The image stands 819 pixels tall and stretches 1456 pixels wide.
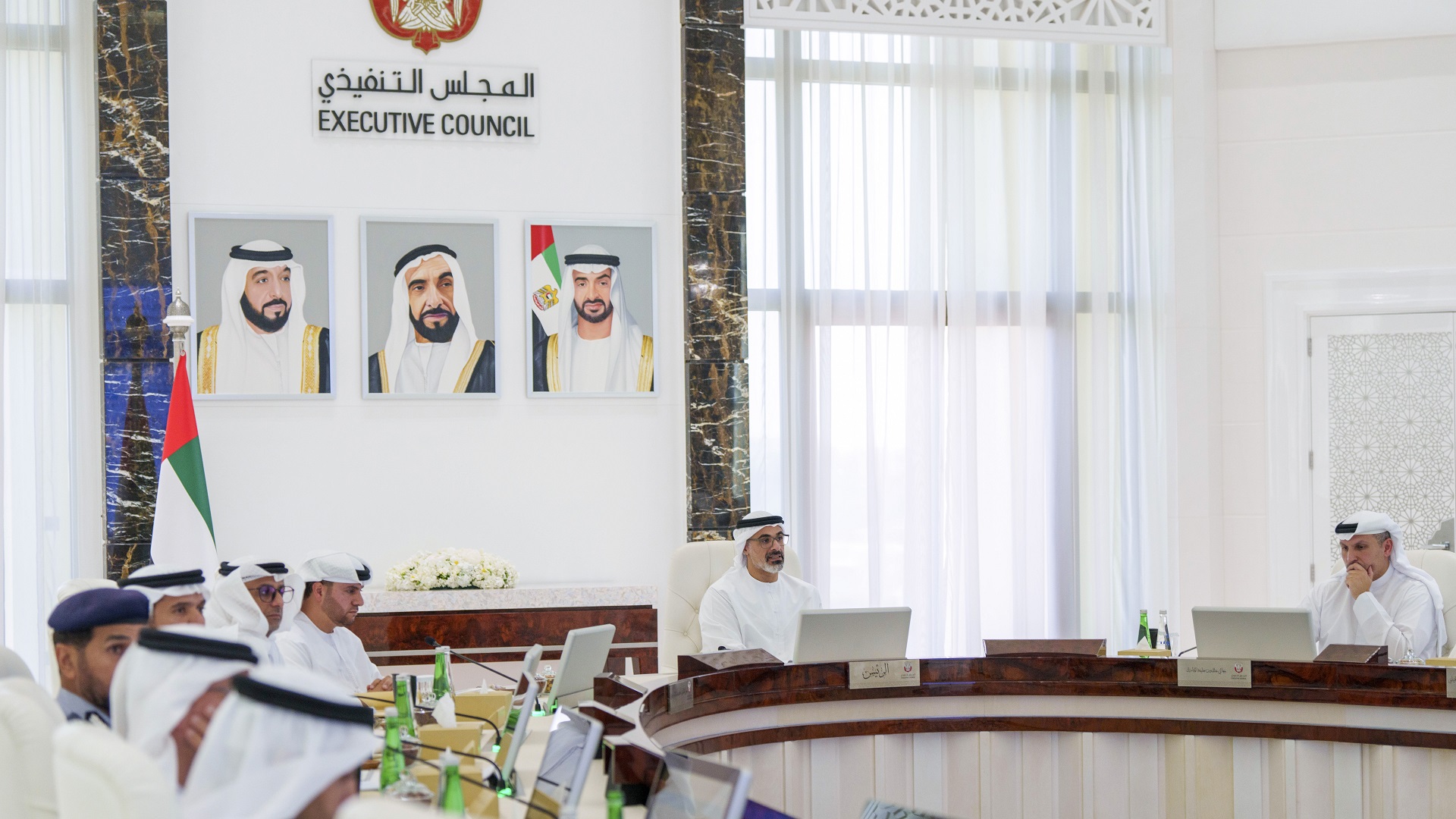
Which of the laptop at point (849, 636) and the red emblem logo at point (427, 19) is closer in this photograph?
the laptop at point (849, 636)

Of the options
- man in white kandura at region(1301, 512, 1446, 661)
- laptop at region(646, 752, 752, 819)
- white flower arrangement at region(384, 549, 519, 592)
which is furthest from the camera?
white flower arrangement at region(384, 549, 519, 592)

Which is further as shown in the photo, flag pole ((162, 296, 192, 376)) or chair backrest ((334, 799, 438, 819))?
flag pole ((162, 296, 192, 376))

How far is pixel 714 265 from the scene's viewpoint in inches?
226

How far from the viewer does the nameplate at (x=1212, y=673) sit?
11.0ft

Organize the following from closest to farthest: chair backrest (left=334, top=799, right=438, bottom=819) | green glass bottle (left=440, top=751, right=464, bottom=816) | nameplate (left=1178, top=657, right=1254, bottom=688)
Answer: chair backrest (left=334, top=799, right=438, bottom=819) → green glass bottle (left=440, top=751, right=464, bottom=816) → nameplate (left=1178, top=657, right=1254, bottom=688)

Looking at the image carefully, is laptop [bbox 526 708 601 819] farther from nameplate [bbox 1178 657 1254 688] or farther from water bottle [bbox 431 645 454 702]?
nameplate [bbox 1178 657 1254 688]

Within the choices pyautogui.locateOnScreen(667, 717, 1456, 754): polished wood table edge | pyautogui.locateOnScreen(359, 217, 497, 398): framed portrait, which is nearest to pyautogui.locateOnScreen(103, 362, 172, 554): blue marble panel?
pyautogui.locateOnScreen(359, 217, 497, 398): framed portrait

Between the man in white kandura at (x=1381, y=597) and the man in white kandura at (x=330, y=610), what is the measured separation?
3510 millimetres

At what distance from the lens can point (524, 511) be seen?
566 cm

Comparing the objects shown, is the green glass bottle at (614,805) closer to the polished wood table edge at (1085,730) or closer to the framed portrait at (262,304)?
the polished wood table edge at (1085,730)

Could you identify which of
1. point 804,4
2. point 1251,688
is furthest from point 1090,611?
point 804,4

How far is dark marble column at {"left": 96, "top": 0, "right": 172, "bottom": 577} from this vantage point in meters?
5.22

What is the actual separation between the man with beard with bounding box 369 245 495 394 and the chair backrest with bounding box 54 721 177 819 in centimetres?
408

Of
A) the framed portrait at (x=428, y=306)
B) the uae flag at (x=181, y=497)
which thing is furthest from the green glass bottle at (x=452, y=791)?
the framed portrait at (x=428, y=306)
